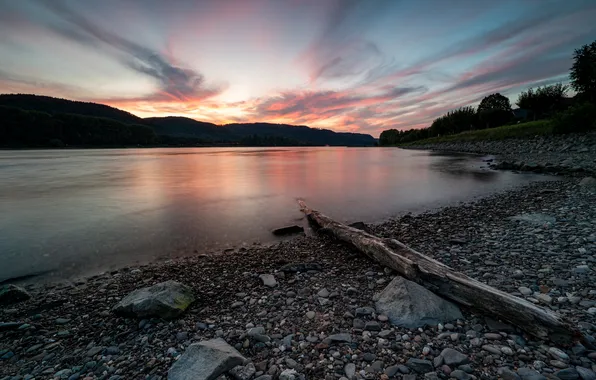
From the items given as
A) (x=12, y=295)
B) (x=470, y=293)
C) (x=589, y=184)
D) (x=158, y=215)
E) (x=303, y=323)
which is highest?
(x=589, y=184)

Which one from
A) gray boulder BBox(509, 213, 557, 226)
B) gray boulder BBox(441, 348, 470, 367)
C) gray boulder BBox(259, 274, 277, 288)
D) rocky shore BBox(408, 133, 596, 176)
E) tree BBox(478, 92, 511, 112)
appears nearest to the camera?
gray boulder BBox(441, 348, 470, 367)

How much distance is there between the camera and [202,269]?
7.38m

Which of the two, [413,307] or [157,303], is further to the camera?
[157,303]

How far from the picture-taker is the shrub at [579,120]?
36125 mm

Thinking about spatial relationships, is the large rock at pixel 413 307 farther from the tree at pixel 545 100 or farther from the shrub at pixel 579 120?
the tree at pixel 545 100

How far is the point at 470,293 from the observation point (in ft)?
14.4

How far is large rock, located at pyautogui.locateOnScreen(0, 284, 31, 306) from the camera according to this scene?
19.2 feet

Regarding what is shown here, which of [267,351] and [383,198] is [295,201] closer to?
[383,198]

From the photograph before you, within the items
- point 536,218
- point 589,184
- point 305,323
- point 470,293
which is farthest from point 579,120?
point 305,323

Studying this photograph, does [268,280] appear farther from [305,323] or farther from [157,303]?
[157,303]

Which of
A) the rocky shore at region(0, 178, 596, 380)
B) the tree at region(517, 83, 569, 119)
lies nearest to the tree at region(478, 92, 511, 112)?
the tree at region(517, 83, 569, 119)

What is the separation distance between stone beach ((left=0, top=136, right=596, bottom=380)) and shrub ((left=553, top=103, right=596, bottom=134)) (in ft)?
139

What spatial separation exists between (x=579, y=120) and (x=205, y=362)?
176ft

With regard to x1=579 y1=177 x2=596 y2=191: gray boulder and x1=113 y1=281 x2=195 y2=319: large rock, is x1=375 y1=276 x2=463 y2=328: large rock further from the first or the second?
x1=579 y1=177 x2=596 y2=191: gray boulder
